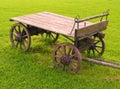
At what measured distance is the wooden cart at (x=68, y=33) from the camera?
615cm

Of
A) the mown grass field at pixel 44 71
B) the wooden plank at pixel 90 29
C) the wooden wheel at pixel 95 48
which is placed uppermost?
the wooden plank at pixel 90 29

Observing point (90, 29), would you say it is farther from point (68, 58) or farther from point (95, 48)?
point (95, 48)

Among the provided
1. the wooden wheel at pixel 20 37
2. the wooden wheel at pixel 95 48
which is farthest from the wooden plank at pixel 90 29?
the wooden wheel at pixel 20 37

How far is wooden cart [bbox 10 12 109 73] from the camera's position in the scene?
6152 mm

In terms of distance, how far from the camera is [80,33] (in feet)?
19.7

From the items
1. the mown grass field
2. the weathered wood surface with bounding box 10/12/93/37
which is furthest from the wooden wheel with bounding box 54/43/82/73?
the weathered wood surface with bounding box 10/12/93/37

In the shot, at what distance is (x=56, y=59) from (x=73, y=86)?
1.06 metres

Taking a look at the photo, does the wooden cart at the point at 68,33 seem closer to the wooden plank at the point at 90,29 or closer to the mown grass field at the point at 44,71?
the wooden plank at the point at 90,29

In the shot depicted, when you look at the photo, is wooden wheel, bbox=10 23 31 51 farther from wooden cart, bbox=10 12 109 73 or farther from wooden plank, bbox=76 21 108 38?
wooden plank, bbox=76 21 108 38

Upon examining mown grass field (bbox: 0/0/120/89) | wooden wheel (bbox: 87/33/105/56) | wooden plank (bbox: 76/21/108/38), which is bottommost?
mown grass field (bbox: 0/0/120/89)

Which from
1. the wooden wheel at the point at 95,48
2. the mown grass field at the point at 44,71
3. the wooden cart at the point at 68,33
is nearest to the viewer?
the mown grass field at the point at 44,71

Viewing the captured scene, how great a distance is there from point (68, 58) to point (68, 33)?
0.62 meters

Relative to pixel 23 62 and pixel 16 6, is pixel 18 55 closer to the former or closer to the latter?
pixel 23 62

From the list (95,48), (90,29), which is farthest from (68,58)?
(95,48)
